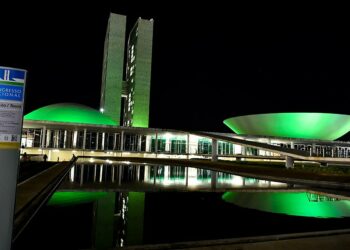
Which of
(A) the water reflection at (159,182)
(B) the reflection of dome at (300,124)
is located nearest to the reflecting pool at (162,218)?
(A) the water reflection at (159,182)

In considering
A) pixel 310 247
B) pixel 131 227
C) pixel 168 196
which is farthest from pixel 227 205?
pixel 310 247

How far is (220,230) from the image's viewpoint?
5375 millimetres

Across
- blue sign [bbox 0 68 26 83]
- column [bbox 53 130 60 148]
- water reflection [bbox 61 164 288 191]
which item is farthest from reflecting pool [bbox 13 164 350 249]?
column [bbox 53 130 60 148]

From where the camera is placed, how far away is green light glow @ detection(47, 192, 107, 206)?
7805mm

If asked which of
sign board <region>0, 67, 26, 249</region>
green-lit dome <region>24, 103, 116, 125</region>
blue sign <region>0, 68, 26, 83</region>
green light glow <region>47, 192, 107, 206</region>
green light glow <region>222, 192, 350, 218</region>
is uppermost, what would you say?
green-lit dome <region>24, 103, 116, 125</region>

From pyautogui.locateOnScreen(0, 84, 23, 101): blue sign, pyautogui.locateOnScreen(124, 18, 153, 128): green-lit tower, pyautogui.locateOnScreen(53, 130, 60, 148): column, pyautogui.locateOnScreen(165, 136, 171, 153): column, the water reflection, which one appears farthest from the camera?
pyautogui.locateOnScreen(124, 18, 153, 128): green-lit tower

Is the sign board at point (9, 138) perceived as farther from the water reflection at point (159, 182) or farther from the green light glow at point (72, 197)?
the water reflection at point (159, 182)

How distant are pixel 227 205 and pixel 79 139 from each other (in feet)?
147

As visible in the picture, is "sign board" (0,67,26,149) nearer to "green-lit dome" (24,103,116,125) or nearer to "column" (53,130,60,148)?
"column" (53,130,60,148)

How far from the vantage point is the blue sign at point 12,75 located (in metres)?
3.22

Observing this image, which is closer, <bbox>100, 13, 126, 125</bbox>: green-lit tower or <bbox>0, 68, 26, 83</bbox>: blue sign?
<bbox>0, 68, 26, 83</bbox>: blue sign

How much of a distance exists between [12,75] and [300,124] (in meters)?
60.0

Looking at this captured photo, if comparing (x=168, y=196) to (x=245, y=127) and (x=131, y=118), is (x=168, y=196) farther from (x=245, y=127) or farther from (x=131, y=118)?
(x=131, y=118)

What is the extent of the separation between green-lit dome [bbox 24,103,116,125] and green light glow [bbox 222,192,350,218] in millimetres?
47956
